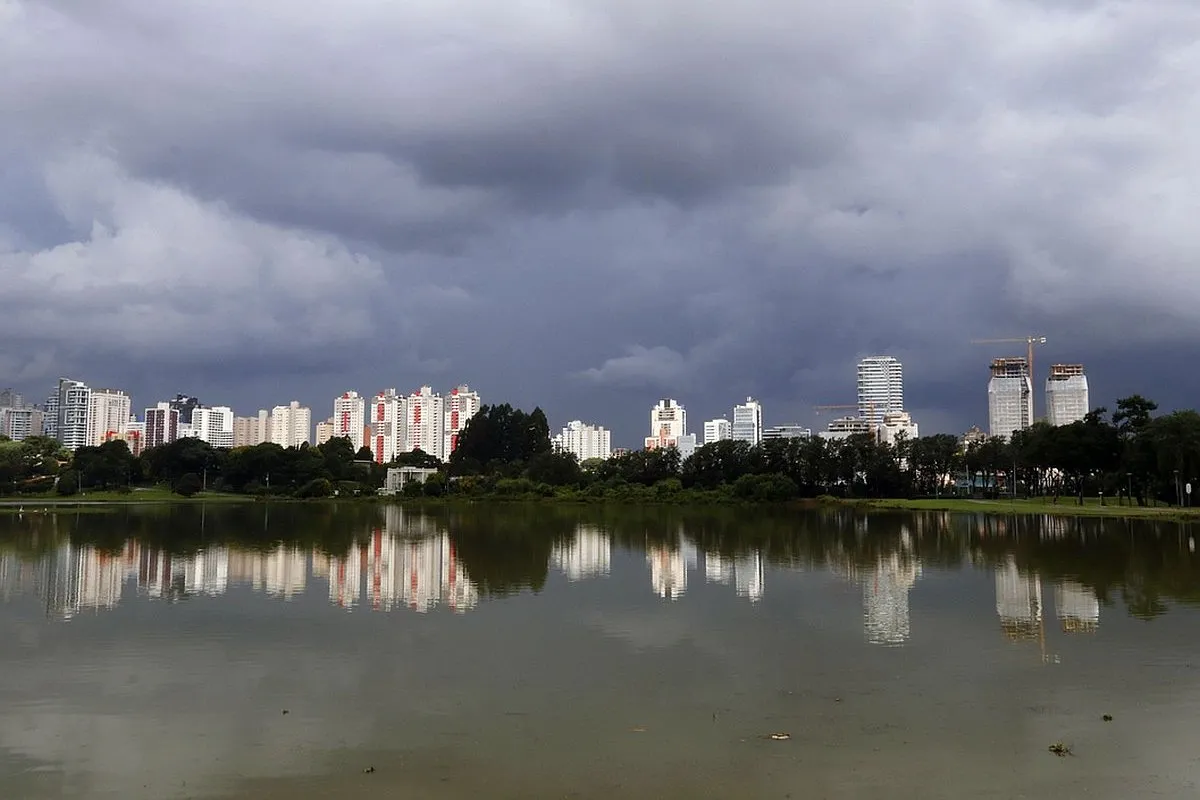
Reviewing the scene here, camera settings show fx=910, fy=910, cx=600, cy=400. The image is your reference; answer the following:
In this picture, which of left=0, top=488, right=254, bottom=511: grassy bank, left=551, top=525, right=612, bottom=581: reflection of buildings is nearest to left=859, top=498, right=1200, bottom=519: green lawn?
left=551, top=525, right=612, bottom=581: reflection of buildings

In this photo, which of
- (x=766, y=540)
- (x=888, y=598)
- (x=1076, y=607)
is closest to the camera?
(x=1076, y=607)

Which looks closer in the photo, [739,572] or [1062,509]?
[739,572]

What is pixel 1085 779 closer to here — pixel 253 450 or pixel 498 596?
pixel 498 596

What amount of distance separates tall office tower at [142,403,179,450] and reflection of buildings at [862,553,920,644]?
188567mm

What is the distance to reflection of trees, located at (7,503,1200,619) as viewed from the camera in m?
22.9

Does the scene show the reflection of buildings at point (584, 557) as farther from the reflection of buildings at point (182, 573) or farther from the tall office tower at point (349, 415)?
the tall office tower at point (349, 415)

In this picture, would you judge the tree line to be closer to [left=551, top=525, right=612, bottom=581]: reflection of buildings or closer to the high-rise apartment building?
[left=551, top=525, right=612, bottom=581]: reflection of buildings

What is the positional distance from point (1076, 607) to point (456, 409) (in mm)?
160004

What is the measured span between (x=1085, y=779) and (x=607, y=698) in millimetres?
4789

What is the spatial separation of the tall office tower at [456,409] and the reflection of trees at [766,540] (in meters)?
118

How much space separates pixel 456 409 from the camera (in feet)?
568

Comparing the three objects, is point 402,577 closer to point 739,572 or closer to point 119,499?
point 739,572

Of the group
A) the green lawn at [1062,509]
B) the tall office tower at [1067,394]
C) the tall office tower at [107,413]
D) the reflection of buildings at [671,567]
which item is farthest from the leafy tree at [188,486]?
the tall office tower at [1067,394]

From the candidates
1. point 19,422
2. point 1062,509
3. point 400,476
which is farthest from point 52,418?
point 1062,509
